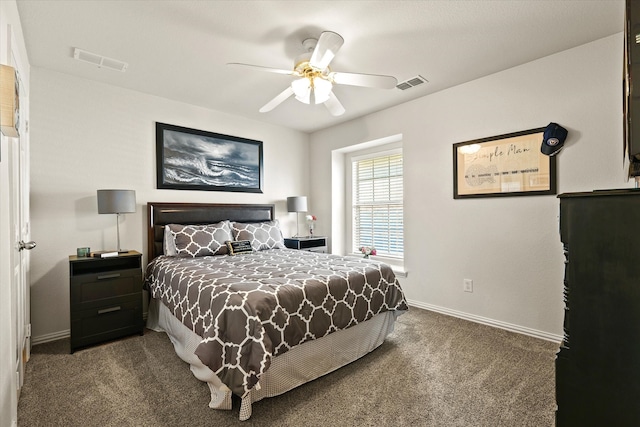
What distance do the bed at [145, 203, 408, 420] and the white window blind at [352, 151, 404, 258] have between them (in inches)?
62.5

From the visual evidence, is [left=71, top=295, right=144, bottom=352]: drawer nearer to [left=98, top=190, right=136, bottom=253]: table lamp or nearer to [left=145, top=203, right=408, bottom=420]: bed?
[left=145, top=203, right=408, bottom=420]: bed

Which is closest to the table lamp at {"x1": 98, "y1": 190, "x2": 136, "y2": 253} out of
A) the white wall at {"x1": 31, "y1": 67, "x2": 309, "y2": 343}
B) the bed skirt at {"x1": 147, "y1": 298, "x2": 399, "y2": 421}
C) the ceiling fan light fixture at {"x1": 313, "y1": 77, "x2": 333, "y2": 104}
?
the white wall at {"x1": 31, "y1": 67, "x2": 309, "y2": 343}

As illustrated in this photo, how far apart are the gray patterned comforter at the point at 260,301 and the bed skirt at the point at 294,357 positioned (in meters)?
0.10

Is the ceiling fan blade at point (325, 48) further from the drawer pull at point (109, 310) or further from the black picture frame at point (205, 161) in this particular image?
the drawer pull at point (109, 310)

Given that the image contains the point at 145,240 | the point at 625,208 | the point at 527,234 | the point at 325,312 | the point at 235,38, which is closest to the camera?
the point at 625,208

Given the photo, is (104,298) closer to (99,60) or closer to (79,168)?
(79,168)

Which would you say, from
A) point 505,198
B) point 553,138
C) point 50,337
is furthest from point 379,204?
point 50,337

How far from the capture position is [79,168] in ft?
10.2

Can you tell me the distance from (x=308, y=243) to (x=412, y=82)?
2.53 m

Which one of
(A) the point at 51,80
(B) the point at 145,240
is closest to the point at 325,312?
(B) the point at 145,240

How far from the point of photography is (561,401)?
927 mm

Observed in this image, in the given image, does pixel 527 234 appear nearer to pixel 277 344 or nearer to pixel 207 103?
pixel 277 344

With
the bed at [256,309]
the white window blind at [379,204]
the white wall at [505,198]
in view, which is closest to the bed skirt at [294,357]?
the bed at [256,309]

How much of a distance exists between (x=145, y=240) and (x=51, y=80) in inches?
71.6
